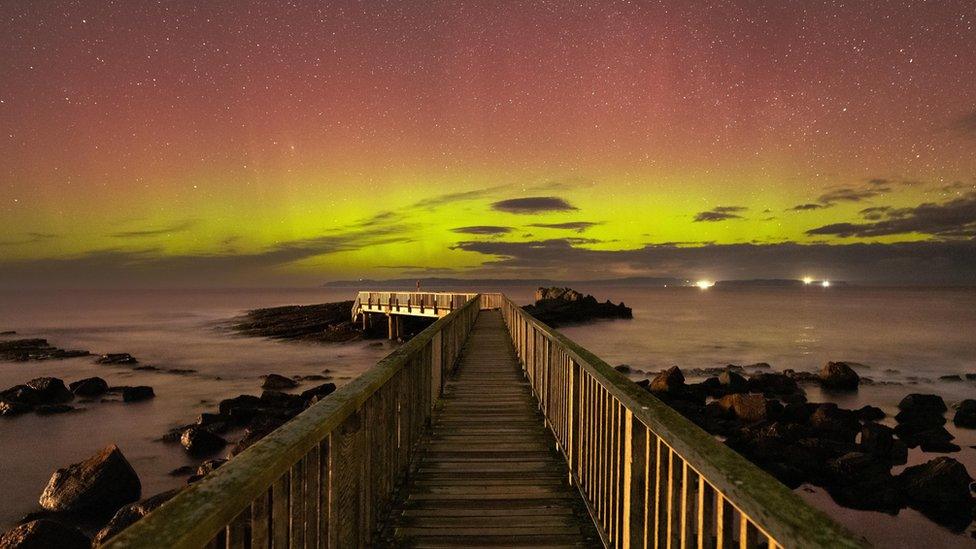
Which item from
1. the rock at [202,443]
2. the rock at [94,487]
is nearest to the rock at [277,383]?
the rock at [202,443]

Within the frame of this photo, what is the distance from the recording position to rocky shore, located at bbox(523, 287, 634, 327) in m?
55.1

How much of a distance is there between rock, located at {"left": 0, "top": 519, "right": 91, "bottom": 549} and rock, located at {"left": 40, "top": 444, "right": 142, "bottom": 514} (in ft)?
9.59

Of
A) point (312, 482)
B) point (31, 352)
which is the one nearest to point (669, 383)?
point (312, 482)

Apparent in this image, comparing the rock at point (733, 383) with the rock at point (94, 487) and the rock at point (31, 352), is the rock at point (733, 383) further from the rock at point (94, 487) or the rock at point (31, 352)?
the rock at point (31, 352)

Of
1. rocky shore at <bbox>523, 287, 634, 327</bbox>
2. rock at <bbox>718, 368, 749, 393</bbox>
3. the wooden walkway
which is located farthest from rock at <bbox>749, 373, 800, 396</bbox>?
rocky shore at <bbox>523, 287, 634, 327</bbox>

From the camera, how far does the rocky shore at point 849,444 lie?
36.2ft

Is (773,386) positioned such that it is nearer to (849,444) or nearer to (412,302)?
(849,444)

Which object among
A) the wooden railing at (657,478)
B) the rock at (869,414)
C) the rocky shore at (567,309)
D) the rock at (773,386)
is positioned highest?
the wooden railing at (657,478)

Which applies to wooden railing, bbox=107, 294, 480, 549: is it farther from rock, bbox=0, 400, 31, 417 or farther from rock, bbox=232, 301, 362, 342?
rock, bbox=232, 301, 362, 342

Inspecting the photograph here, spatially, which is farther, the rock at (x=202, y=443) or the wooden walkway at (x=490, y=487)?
the rock at (x=202, y=443)


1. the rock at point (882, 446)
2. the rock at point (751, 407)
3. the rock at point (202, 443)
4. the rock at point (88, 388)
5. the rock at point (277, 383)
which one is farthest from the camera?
the rock at point (277, 383)

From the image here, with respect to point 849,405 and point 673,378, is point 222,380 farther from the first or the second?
point 849,405

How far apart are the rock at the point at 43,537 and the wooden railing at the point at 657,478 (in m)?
7.06

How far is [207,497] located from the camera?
1682 millimetres
